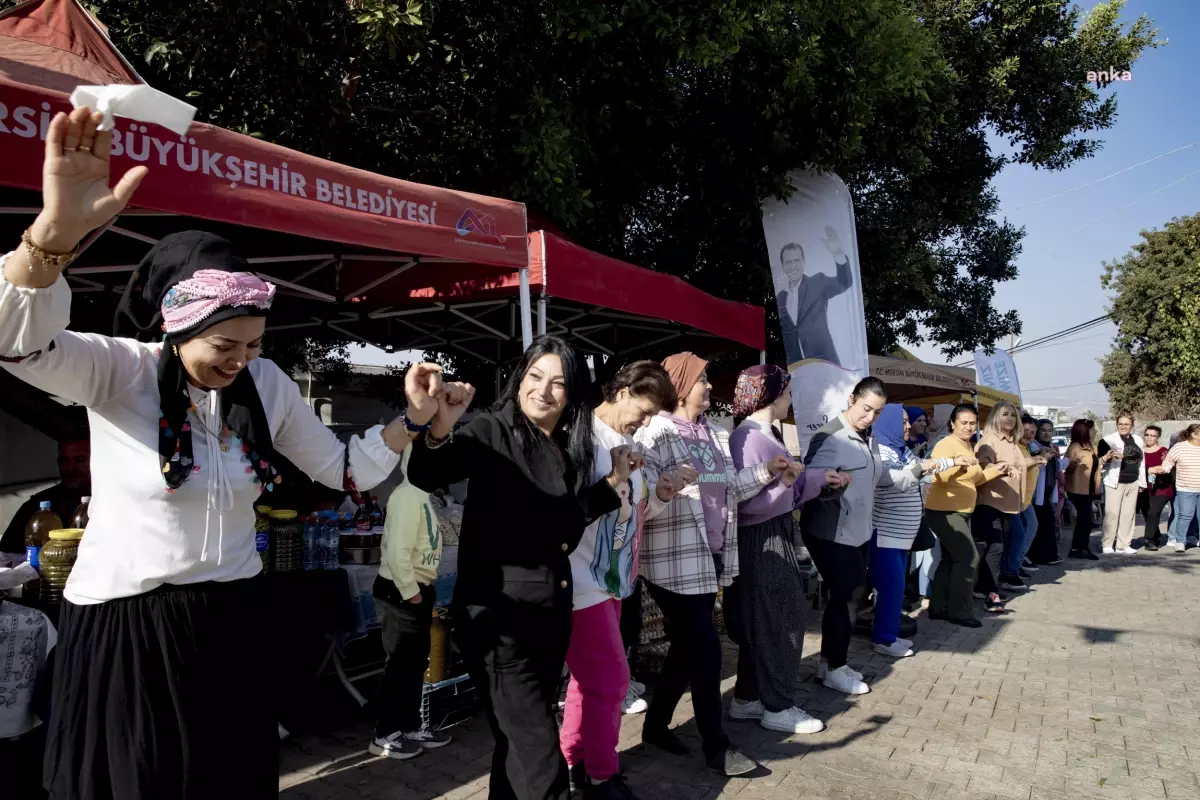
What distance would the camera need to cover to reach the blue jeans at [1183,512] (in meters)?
12.0

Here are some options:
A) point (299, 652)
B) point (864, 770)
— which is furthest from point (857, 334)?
point (299, 652)

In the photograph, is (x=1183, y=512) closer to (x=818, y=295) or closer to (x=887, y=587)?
(x=818, y=295)

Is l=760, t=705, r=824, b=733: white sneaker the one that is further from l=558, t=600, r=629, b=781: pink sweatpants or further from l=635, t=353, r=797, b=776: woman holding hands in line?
l=558, t=600, r=629, b=781: pink sweatpants

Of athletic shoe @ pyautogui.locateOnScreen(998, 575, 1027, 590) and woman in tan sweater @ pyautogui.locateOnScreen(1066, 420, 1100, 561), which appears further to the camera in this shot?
woman in tan sweater @ pyautogui.locateOnScreen(1066, 420, 1100, 561)

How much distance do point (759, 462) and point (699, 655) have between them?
1104 millimetres

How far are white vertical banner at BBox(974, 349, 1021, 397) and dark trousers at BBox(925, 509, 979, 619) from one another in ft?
23.4

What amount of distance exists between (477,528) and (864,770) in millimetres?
2469

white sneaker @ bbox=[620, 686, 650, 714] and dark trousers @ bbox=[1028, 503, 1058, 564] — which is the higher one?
dark trousers @ bbox=[1028, 503, 1058, 564]

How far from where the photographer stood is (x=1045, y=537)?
1041 centimetres

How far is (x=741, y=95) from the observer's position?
8.12m

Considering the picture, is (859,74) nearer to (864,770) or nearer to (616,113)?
(616,113)

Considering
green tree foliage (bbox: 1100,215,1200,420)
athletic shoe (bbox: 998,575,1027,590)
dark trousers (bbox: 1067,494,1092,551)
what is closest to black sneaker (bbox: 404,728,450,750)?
athletic shoe (bbox: 998,575,1027,590)

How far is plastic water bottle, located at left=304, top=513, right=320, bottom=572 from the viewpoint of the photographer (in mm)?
4246

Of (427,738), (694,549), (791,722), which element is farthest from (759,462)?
(427,738)
